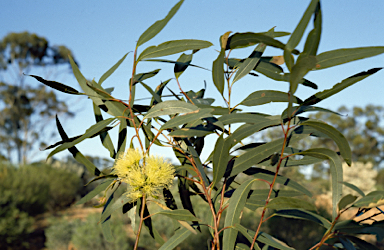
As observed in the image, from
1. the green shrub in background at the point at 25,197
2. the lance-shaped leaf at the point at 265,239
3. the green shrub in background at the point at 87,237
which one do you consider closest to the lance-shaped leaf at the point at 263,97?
the lance-shaped leaf at the point at 265,239

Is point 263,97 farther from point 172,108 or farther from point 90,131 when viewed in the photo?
point 90,131

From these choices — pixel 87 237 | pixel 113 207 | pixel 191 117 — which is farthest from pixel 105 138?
pixel 87 237

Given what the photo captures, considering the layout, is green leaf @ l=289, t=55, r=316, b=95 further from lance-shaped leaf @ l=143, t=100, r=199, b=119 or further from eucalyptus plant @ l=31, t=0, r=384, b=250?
lance-shaped leaf @ l=143, t=100, r=199, b=119

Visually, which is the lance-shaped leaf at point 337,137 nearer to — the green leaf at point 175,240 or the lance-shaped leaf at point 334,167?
the lance-shaped leaf at point 334,167

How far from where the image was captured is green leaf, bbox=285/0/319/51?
1.49 ft

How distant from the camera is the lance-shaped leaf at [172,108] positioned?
63cm

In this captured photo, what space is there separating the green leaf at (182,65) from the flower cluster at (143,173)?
10.2 inches

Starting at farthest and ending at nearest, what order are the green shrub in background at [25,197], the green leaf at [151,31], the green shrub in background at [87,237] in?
the green shrub in background at [25,197], the green shrub in background at [87,237], the green leaf at [151,31]

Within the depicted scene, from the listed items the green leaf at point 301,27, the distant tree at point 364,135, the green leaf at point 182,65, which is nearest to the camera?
the green leaf at point 301,27

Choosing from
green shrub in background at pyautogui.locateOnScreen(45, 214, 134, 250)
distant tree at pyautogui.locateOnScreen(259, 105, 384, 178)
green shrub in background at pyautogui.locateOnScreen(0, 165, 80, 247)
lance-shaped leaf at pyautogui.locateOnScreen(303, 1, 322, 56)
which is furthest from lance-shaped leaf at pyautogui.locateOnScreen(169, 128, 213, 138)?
distant tree at pyautogui.locateOnScreen(259, 105, 384, 178)

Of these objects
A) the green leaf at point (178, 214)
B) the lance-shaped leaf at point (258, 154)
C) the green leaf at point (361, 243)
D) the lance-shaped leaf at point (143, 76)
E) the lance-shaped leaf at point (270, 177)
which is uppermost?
the lance-shaped leaf at point (143, 76)

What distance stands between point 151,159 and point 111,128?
207mm

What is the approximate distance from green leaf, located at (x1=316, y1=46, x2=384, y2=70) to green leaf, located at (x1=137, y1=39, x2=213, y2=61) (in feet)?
0.85

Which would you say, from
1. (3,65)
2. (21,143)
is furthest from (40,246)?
(3,65)
